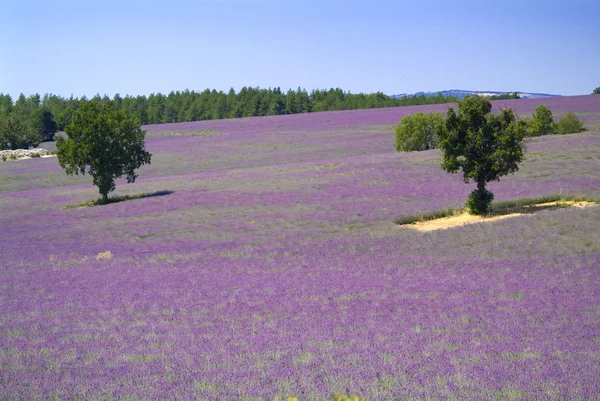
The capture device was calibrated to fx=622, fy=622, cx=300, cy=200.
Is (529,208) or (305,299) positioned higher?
(305,299)

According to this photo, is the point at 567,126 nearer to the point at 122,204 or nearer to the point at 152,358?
the point at 122,204

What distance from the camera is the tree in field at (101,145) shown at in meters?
35.3

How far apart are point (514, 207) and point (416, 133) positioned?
81.1 ft

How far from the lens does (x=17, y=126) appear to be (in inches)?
3258

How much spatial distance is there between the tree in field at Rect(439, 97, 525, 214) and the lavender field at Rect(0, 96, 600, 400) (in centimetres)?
256

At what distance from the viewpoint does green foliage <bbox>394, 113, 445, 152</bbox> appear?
47.9 meters

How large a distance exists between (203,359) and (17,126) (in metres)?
82.9

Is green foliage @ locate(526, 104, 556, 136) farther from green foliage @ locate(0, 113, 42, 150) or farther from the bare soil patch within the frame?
green foliage @ locate(0, 113, 42, 150)

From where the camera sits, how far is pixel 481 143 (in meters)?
23.5

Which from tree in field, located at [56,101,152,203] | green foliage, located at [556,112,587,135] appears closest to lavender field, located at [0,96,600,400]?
tree in field, located at [56,101,152,203]

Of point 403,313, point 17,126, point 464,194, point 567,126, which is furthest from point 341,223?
point 17,126

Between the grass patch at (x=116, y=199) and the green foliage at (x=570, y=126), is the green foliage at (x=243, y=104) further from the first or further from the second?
the grass patch at (x=116, y=199)

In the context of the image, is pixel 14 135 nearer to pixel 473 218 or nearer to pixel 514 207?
pixel 473 218

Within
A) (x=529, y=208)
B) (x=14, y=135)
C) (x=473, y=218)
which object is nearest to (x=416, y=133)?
(x=529, y=208)
